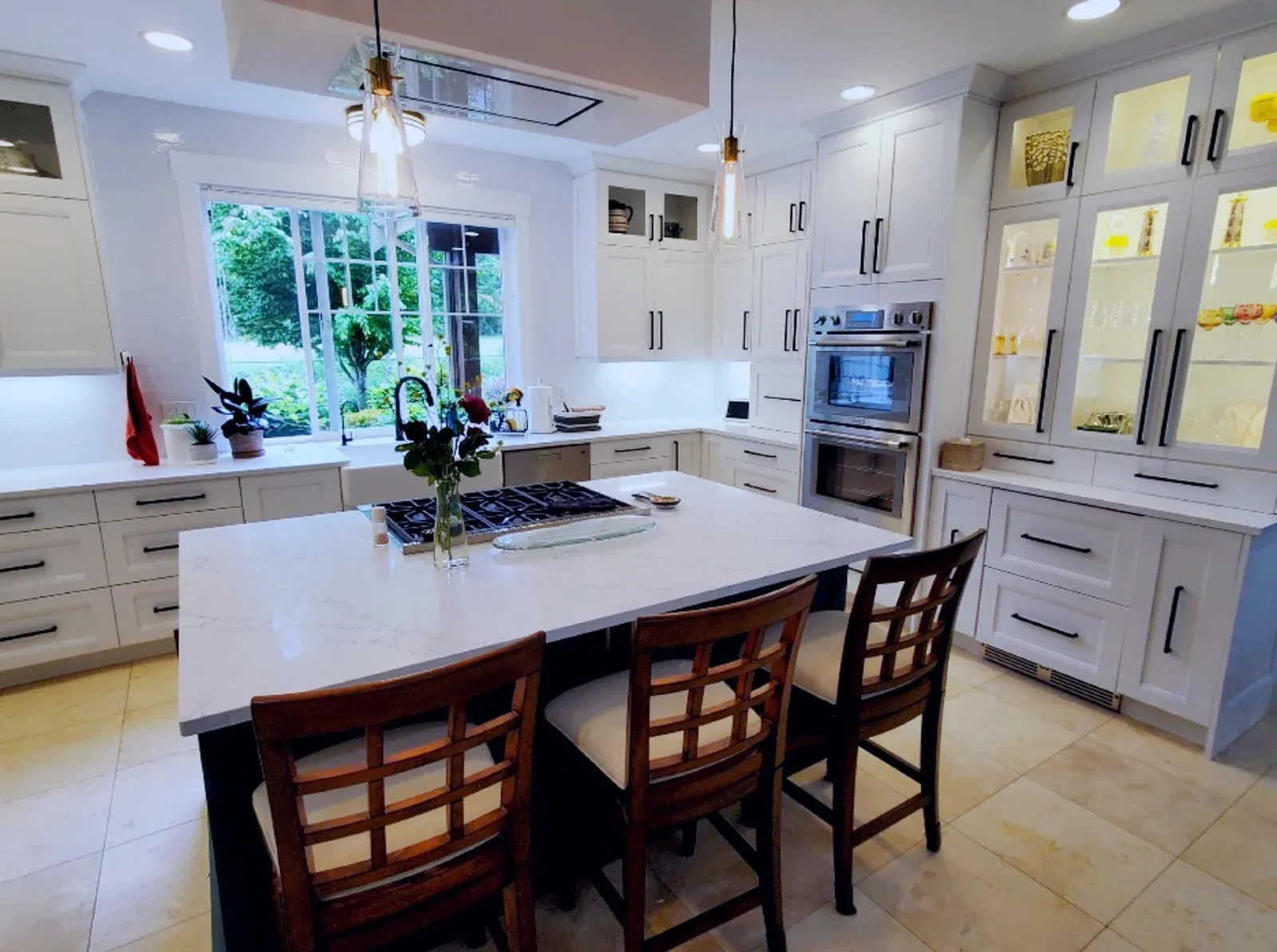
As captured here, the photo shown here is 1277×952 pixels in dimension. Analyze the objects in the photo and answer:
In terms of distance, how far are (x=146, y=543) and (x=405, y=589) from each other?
2.22 meters

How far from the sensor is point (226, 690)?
114 centimetres

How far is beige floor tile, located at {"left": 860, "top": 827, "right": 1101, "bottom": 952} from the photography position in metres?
1.68

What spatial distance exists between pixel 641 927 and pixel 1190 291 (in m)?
2.92

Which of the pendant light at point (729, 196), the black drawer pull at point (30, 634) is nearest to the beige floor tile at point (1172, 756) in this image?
the pendant light at point (729, 196)

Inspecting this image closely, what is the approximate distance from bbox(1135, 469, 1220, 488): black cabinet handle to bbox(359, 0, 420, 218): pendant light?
2.95 metres

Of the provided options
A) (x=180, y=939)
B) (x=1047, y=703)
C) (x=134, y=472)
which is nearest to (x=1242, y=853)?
(x=1047, y=703)

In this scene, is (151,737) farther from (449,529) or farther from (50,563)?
(449,529)

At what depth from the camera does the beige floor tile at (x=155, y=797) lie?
6.78 feet

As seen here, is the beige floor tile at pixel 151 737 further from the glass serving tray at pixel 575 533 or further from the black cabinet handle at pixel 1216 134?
the black cabinet handle at pixel 1216 134

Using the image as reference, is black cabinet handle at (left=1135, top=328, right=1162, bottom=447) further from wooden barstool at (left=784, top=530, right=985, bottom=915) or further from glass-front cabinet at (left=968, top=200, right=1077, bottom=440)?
wooden barstool at (left=784, top=530, right=985, bottom=915)

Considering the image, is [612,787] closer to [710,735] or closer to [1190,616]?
[710,735]

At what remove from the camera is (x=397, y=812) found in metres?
1.03

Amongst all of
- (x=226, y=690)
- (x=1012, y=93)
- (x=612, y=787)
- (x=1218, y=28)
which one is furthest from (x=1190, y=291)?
→ (x=226, y=690)

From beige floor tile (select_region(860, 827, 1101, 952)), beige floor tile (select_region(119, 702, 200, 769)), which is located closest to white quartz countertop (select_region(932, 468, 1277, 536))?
beige floor tile (select_region(860, 827, 1101, 952))
